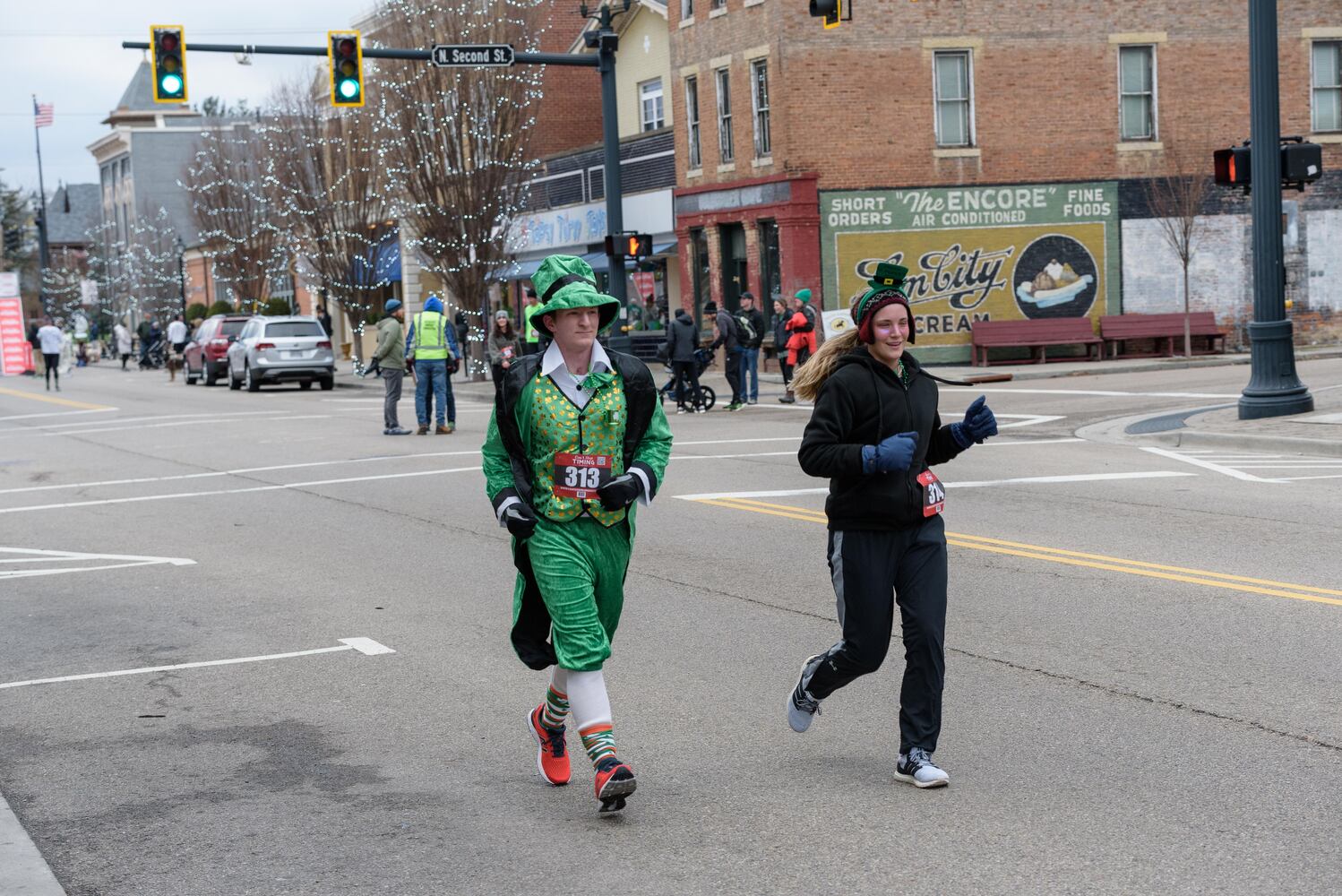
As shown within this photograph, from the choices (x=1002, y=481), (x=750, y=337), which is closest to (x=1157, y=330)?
(x=750, y=337)

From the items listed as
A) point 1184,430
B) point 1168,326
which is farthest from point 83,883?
point 1168,326

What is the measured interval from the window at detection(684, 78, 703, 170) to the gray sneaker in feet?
103

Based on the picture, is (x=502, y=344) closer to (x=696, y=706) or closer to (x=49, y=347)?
(x=696, y=706)

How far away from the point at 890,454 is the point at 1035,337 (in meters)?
28.8

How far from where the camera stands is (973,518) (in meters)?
12.2

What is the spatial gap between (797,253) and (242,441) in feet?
48.1

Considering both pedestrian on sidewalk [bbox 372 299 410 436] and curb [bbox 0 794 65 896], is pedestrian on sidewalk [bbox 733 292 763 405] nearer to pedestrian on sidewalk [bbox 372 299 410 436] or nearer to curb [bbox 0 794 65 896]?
pedestrian on sidewalk [bbox 372 299 410 436]

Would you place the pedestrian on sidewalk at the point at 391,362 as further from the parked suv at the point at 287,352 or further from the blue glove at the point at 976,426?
the blue glove at the point at 976,426

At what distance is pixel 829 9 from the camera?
1969cm

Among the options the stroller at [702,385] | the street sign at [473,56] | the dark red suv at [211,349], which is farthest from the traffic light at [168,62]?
the dark red suv at [211,349]

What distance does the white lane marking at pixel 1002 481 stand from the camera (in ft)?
46.4

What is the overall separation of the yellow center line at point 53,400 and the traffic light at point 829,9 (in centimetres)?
1747

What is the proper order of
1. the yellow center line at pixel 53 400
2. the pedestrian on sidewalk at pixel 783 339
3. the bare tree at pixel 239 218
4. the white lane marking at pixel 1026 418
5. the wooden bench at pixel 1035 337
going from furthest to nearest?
the bare tree at pixel 239 218, the wooden bench at pixel 1035 337, the yellow center line at pixel 53 400, the pedestrian on sidewalk at pixel 783 339, the white lane marking at pixel 1026 418

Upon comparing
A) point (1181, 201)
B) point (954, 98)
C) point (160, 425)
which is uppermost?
point (954, 98)
